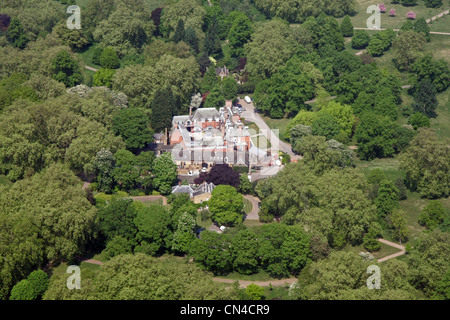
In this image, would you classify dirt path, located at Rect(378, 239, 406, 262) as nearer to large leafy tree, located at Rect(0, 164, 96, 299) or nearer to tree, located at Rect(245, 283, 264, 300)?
tree, located at Rect(245, 283, 264, 300)

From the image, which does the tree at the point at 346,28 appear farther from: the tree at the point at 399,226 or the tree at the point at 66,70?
the tree at the point at 399,226

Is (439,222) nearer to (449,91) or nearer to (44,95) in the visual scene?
(449,91)

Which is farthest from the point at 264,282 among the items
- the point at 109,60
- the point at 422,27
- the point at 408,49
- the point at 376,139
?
the point at 422,27

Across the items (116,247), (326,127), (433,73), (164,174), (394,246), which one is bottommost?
(394,246)

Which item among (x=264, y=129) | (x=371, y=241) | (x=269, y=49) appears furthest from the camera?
(x=269, y=49)

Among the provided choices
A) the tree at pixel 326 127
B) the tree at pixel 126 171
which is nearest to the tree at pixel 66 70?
the tree at pixel 126 171

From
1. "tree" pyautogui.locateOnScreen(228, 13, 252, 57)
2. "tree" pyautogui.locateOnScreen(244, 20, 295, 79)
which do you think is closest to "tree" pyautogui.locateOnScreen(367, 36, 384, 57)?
"tree" pyautogui.locateOnScreen(244, 20, 295, 79)

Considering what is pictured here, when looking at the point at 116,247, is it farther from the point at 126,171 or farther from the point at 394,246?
the point at 394,246
